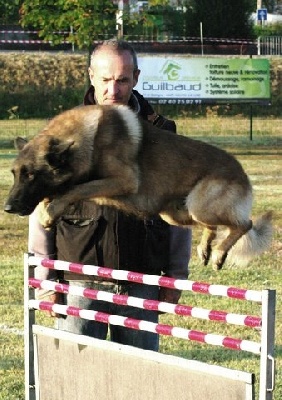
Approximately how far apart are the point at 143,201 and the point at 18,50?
139ft

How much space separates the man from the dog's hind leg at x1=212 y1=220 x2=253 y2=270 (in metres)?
0.73

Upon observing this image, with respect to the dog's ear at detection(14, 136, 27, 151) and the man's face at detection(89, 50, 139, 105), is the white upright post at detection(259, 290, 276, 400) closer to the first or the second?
the dog's ear at detection(14, 136, 27, 151)

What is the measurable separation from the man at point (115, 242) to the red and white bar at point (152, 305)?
13 cm

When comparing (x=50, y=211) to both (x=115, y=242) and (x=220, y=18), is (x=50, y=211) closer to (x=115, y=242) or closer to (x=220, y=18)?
(x=115, y=242)

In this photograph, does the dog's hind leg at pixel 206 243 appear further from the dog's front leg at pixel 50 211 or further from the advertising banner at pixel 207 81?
the advertising banner at pixel 207 81

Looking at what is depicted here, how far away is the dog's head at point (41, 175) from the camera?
493cm

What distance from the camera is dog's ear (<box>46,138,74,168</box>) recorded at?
4.91 metres

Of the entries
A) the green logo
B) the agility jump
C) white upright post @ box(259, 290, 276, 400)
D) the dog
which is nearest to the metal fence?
the green logo

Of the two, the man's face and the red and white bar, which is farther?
the man's face

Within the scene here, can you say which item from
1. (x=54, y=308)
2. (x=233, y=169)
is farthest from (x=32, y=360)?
(x=233, y=169)

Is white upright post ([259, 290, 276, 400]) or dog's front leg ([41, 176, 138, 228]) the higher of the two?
dog's front leg ([41, 176, 138, 228])

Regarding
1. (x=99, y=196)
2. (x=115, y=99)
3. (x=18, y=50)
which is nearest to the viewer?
(x=99, y=196)

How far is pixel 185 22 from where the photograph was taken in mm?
47906

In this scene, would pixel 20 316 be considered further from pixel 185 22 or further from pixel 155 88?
pixel 185 22
